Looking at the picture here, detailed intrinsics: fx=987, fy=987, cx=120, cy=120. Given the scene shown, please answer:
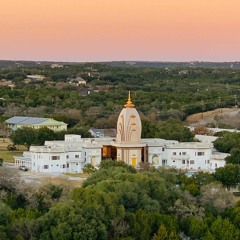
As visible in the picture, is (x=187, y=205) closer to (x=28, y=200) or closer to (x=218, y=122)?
(x=28, y=200)

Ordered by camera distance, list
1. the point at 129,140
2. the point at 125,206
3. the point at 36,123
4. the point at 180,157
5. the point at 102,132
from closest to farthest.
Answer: the point at 125,206 → the point at 129,140 → the point at 180,157 → the point at 102,132 → the point at 36,123

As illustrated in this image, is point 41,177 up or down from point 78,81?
up

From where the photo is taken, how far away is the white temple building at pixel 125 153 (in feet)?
182

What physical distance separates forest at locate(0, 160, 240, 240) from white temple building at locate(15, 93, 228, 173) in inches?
439

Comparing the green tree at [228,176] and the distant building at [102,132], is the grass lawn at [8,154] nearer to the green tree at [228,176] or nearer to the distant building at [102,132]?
the distant building at [102,132]

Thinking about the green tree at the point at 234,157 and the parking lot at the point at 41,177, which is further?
the green tree at the point at 234,157

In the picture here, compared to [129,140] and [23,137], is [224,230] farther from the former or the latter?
[23,137]

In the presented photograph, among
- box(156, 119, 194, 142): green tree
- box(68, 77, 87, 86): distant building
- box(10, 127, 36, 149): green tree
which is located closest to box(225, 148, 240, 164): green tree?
box(156, 119, 194, 142): green tree

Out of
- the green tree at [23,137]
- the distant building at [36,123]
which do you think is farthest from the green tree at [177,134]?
the distant building at [36,123]

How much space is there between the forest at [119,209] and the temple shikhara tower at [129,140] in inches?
455

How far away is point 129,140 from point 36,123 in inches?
679

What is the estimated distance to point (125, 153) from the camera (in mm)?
56344

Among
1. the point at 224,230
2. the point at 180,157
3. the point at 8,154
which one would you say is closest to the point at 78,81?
the point at 8,154

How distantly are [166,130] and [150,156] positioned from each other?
22.2 ft
